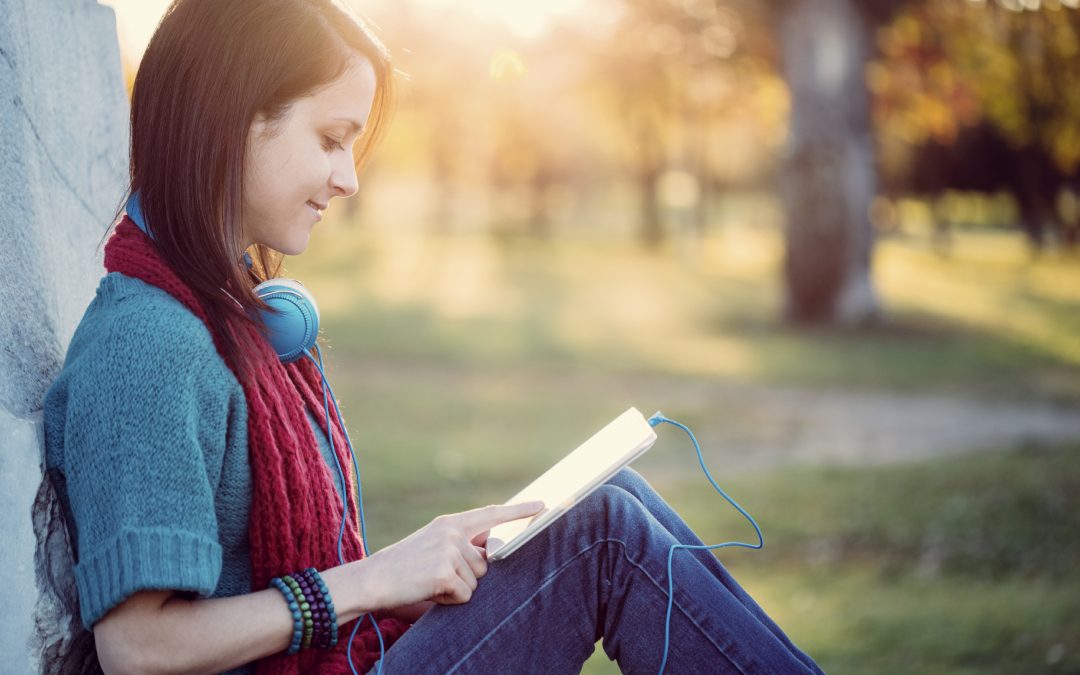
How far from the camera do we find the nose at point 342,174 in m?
1.96

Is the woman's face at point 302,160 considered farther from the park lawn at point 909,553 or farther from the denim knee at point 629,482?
the park lawn at point 909,553

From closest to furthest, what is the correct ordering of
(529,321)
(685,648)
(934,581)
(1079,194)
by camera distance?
1. (685,648)
2. (934,581)
3. (529,321)
4. (1079,194)

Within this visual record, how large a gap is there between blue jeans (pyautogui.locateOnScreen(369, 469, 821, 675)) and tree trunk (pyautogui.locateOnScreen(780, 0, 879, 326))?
39.3 ft

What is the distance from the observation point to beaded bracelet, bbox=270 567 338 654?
1715 mm

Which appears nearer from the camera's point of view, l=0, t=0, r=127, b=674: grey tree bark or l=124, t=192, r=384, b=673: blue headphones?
l=0, t=0, r=127, b=674: grey tree bark

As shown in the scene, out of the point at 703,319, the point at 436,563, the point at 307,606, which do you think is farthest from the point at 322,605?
the point at 703,319

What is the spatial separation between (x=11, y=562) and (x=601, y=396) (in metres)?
7.98

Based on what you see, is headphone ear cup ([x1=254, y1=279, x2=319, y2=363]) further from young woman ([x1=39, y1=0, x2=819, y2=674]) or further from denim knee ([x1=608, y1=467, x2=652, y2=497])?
denim knee ([x1=608, y1=467, x2=652, y2=497])

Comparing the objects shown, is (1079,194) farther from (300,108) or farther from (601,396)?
(300,108)

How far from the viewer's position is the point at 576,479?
1.95 meters

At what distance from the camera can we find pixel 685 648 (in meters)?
1.88

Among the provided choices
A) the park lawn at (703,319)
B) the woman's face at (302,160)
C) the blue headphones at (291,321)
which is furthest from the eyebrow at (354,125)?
the park lawn at (703,319)

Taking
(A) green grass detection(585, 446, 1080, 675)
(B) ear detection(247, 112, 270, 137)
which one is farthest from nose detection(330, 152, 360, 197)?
(A) green grass detection(585, 446, 1080, 675)

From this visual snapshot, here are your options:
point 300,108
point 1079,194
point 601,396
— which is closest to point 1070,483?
point 601,396
